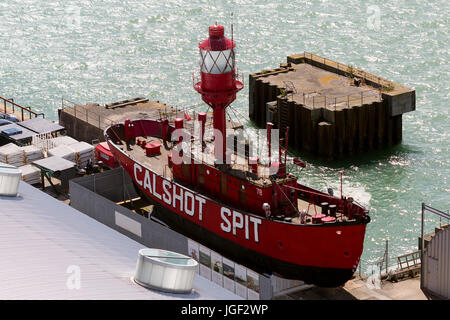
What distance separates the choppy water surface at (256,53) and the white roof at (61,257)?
23.1 metres

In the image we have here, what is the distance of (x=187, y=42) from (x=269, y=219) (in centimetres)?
5289

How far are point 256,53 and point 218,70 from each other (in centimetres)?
4526

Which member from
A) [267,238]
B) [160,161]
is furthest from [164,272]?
[160,161]

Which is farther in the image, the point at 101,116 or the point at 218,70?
the point at 101,116

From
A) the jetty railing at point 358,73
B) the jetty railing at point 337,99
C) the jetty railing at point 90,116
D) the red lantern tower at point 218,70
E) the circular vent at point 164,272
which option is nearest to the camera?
the circular vent at point 164,272

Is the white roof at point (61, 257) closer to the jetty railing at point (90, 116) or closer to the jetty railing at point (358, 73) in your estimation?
the jetty railing at point (90, 116)

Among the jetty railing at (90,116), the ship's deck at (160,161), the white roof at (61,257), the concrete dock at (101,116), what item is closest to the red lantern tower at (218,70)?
the ship's deck at (160,161)

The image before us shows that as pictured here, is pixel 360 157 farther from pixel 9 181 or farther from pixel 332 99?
pixel 9 181

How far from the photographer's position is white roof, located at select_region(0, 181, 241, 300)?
3553 cm

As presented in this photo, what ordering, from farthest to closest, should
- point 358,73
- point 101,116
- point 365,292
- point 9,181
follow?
point 358,73 < point 101,116 < point 365,292 < point 9,181

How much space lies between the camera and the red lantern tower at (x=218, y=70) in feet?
155

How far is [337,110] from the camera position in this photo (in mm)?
67812
